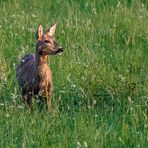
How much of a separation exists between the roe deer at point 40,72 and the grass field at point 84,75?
0.11 m

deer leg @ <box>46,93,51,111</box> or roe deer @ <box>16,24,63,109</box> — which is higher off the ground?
roe deer @ <box>16,24,63,109</box>

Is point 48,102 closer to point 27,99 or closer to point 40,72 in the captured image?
point 27,99

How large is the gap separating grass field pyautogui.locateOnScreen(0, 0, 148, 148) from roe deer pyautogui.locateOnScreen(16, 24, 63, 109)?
106 mm

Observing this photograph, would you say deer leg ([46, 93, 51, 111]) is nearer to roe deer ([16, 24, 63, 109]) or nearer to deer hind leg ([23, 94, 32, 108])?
roe deer ([16, 24, 63, 109])

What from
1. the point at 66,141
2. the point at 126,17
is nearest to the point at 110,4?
the point at 126,17

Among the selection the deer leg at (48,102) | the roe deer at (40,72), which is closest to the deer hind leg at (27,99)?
the roe deer at (40,72)

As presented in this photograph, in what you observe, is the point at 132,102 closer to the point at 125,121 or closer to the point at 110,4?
the point at 125,121

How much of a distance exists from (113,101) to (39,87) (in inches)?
35.9

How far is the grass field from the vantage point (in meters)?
6.89

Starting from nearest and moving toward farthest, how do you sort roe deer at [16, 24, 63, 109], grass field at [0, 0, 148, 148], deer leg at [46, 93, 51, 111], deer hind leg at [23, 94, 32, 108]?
grass field at [0, 0, 148, 148], deer leg at [46, 93, 51, 111], deer hind leg at [23, 94, 32, 108], roe deer at [16, 24, 63, 109]

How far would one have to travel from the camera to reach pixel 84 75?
27.5 feet

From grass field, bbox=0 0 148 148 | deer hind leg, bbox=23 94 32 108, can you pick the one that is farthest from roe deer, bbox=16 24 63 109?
grass field, bbox=0 0 148 148

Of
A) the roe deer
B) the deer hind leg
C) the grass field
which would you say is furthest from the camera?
the roe deer

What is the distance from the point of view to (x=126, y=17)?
10.6 meters
